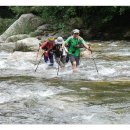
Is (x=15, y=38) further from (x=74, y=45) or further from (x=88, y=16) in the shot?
(x=74, y=45)

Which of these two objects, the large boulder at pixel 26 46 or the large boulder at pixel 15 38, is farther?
the large boulder at pixel 15 38

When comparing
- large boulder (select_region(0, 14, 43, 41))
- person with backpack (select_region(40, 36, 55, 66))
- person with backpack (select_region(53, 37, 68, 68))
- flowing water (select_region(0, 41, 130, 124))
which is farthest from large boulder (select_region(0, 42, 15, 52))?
person with backpack (select_region(53, 37, 68, 68))

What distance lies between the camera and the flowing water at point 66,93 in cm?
581

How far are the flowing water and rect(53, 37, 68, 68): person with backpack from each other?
0.77 ft

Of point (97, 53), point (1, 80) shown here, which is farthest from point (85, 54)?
point (1, 80)

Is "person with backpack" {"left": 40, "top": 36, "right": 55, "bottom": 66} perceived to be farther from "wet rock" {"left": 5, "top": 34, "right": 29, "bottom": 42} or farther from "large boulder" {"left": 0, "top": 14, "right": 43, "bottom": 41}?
"large boulder" {"left": 0, "top": 14, "right": 43, "bottom": 41}

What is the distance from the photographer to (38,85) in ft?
27.6

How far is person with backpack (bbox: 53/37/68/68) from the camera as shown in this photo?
9.93 m

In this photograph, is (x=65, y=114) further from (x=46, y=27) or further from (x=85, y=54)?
(x=46, y=27)

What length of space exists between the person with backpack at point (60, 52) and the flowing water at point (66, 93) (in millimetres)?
234

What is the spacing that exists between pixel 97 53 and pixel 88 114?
7759 millimetres

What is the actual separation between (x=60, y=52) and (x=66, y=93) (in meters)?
Result: 2.78

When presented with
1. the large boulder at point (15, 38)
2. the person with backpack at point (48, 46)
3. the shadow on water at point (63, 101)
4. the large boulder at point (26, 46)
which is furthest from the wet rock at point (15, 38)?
the shadow on water at point (63, 101)

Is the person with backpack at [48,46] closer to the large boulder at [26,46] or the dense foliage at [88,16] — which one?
the large boulder at [26,46]
